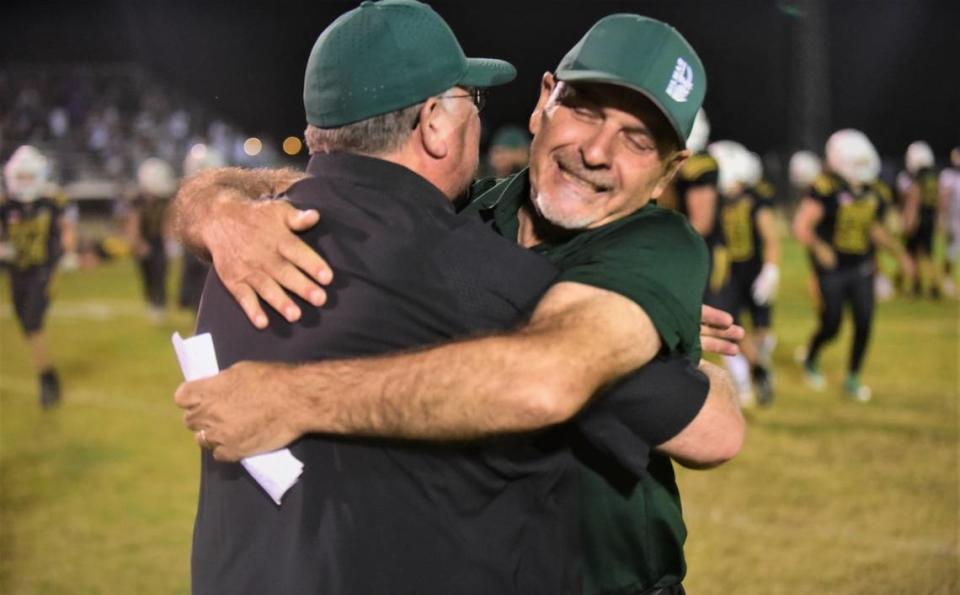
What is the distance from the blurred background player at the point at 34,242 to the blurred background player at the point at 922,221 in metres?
12.6

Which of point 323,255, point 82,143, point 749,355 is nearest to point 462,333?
point 323,255

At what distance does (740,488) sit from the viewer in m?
7.24

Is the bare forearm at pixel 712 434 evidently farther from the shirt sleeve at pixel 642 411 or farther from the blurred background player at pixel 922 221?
the blurred background player at pixel 922 221

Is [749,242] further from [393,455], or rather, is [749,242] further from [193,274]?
[393,455]

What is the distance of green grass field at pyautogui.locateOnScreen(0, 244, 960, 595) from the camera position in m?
5.82

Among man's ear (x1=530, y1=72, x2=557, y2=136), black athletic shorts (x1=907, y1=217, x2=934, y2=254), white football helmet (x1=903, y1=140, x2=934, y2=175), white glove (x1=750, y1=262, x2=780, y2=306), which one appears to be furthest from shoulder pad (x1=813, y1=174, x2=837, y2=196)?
man's ear (x1=530, y1=72, x2=557, y2=136)

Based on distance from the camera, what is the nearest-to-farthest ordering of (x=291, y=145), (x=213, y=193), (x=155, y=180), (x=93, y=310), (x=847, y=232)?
1. (x=213, y=193)
2. (x=847, y=232)
3. (x=155, y=180)
4. (x=93, y=310)
5. (x=291, y=145)

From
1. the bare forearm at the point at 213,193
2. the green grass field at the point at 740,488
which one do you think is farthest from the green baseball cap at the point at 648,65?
the green grass field at the point at 740,488

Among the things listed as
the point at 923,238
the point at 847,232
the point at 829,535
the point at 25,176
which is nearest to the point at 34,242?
the point at 25,176

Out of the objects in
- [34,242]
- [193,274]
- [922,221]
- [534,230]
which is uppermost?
[534,230]

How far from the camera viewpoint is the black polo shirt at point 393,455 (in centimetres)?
184

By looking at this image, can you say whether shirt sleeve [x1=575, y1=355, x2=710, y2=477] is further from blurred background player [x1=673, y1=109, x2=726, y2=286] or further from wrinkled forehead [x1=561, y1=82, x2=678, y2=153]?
blurred background player [x1=673, y1=109, x2=726, y2=286]

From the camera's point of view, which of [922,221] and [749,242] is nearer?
[749,242]

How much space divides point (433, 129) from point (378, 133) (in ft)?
0.37
